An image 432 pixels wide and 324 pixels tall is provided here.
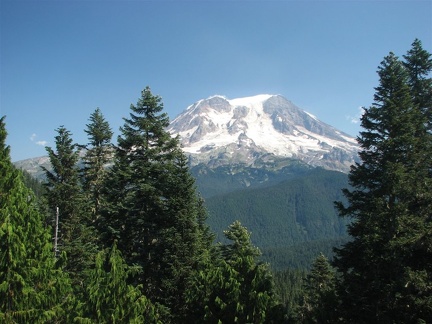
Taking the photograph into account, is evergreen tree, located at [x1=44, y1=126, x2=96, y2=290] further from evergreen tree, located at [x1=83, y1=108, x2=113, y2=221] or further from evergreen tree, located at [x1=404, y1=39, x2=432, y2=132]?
evergreen tree, located at [x1=404, y1=39, x2=432, y2=132]

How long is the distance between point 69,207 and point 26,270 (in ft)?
44.5

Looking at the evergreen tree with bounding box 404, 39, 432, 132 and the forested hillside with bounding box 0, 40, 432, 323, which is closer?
the forested hillside with bounding box 0, 40, 432, 323

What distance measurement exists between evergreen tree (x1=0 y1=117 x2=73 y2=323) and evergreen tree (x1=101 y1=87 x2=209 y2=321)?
8487 mm

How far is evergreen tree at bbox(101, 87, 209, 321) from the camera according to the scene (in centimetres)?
2011

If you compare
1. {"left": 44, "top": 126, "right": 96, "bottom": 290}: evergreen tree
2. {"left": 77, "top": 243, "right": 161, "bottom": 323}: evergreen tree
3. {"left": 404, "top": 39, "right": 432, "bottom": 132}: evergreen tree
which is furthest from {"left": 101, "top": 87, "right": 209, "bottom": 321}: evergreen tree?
{"left": 404, "top": 39, "right": 432, "bottom": 132}: evergreen tree

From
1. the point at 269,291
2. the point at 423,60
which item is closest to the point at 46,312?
the point at 269,291

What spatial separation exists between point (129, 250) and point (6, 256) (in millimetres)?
11916

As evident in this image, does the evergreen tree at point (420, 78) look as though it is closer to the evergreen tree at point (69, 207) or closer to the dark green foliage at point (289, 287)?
the evergreen tree at point (69, 207)

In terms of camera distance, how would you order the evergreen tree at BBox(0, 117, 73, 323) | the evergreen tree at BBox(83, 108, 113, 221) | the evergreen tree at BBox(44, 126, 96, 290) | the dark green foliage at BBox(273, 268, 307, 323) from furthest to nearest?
1. the dark green foliage at BBox(273, 268, 307, 323)
2. the evergreen tree at BBox(83, 108, 113, 221)
3. the evergreen tree at BBox(44, 126, 96, 290)
4. the evergreen tree at BBox(0, 117, 73, 323)

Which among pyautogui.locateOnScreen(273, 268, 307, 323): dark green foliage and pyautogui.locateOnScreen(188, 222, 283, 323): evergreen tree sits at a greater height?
pyautogui.locateOnScreen(188, 222, 283, 323): evergreen tree

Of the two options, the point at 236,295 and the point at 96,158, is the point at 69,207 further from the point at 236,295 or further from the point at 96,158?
the point at 236,295

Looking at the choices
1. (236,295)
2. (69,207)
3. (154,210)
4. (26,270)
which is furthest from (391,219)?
(69,207)

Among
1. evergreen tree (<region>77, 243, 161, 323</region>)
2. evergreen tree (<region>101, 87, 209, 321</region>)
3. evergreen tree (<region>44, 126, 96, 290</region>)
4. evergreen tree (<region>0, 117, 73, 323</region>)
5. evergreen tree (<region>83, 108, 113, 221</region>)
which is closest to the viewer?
evergreen tree (<region>0, 117, 73, 323</region>)

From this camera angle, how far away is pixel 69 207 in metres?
23.2
